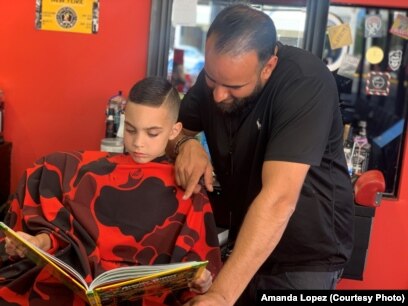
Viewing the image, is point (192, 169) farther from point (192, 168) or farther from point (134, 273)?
point (134, 273)

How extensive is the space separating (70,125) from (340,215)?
1646 mm

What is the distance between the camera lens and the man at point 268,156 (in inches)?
50.4

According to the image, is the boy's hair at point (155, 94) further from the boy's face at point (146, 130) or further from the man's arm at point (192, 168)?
the man's arm at point (192, 168)

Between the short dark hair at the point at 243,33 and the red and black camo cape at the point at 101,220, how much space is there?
0.50 meters

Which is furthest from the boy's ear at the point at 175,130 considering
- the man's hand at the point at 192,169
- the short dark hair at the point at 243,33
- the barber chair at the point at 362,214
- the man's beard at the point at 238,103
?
the barber chair at the point at 362,214

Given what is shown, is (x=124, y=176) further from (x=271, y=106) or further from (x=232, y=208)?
(x=271, y=106)

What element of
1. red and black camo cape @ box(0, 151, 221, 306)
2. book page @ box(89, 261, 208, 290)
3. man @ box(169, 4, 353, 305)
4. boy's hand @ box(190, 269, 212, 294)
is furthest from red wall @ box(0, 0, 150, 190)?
book page @ box(89, 261, 208, 290)

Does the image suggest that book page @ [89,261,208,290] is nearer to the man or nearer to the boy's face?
the man

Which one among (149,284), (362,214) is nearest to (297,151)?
(149,284)

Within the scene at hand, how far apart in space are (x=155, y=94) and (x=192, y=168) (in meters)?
0.27

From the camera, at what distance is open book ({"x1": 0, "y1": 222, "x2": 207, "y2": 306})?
1.11 metres

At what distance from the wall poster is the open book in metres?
1.66

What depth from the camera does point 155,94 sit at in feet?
5.41

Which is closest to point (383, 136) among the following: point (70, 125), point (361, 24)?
point (361, 24)
